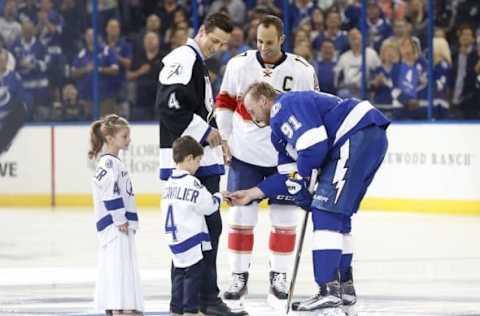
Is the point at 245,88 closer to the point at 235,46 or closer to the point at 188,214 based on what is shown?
the point at 188,214

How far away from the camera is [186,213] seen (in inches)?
279

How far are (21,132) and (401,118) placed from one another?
4624 mm

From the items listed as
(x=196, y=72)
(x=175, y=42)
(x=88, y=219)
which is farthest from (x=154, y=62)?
(x=196, y=72)

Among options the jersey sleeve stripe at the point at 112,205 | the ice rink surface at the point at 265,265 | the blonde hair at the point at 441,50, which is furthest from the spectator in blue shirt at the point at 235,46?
the jersey sleeve stripe at the point at 112,205

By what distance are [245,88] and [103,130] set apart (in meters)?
1.29

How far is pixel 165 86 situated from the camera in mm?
7422

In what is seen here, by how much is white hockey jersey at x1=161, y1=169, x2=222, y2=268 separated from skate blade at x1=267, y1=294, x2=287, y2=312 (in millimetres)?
942

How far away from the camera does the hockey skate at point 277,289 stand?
814cm

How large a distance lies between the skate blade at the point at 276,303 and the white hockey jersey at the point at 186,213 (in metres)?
0.94

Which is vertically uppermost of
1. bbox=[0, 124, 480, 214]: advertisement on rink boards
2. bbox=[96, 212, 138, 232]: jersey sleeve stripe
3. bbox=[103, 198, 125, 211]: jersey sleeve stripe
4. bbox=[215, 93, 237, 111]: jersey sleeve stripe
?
bbox=[215, 93, 237, 111]: jersey sleeve stripe

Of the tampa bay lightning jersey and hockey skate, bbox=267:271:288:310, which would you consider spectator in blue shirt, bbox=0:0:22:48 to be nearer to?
hockey skate, bbox=267:271:288:310

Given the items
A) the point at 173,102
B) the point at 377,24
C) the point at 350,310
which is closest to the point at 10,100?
the point at 377,24

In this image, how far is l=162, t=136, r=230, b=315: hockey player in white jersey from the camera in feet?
23.2

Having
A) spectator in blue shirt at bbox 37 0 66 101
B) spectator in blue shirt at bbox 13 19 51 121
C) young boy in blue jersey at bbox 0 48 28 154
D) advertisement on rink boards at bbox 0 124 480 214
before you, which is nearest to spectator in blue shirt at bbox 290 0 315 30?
advertisement on rink boards at bbox 0 124 480 214
